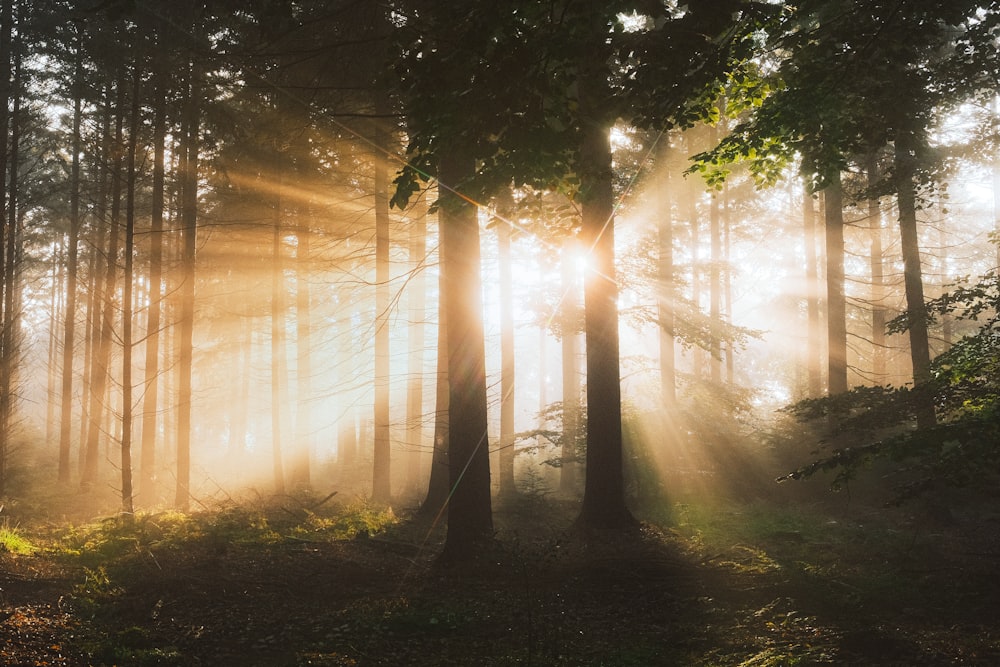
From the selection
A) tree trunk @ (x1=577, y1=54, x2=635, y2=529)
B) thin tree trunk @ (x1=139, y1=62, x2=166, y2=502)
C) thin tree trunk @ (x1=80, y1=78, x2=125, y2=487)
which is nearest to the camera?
tree trunk @ (x1=577, y1=54, x2=635, y2=529)

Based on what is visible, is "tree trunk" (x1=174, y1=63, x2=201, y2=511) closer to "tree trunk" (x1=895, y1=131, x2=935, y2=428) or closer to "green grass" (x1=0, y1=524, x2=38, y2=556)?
"green grass" (x1=0, y1=524, x2=38, y2=556)

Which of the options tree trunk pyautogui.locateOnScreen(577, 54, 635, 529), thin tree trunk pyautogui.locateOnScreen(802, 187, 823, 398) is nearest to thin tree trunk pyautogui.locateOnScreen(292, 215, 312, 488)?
tree trunk pyautogui.locateOnScreen(577, 54, 635, 529)

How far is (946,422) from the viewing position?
22.8 feet

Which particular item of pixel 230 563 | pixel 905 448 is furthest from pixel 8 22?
pixel 905 448

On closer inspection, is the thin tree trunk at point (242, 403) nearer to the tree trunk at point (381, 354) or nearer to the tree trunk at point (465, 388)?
the tree trunk at point (381, 354)

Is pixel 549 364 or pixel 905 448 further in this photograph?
pixel 549 364

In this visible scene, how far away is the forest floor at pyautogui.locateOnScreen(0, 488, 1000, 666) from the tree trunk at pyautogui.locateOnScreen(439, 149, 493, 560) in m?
0.61

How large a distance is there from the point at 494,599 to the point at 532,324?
1102 centimetres

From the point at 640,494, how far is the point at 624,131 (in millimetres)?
10099

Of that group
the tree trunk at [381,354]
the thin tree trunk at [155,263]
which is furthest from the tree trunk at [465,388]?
the thin tree trunk at [155,263]

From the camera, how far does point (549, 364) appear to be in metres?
64.0

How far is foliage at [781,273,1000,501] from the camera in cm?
510

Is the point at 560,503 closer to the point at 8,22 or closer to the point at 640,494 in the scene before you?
the point at 640,494

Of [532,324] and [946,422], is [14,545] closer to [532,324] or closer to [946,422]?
[532,324]
